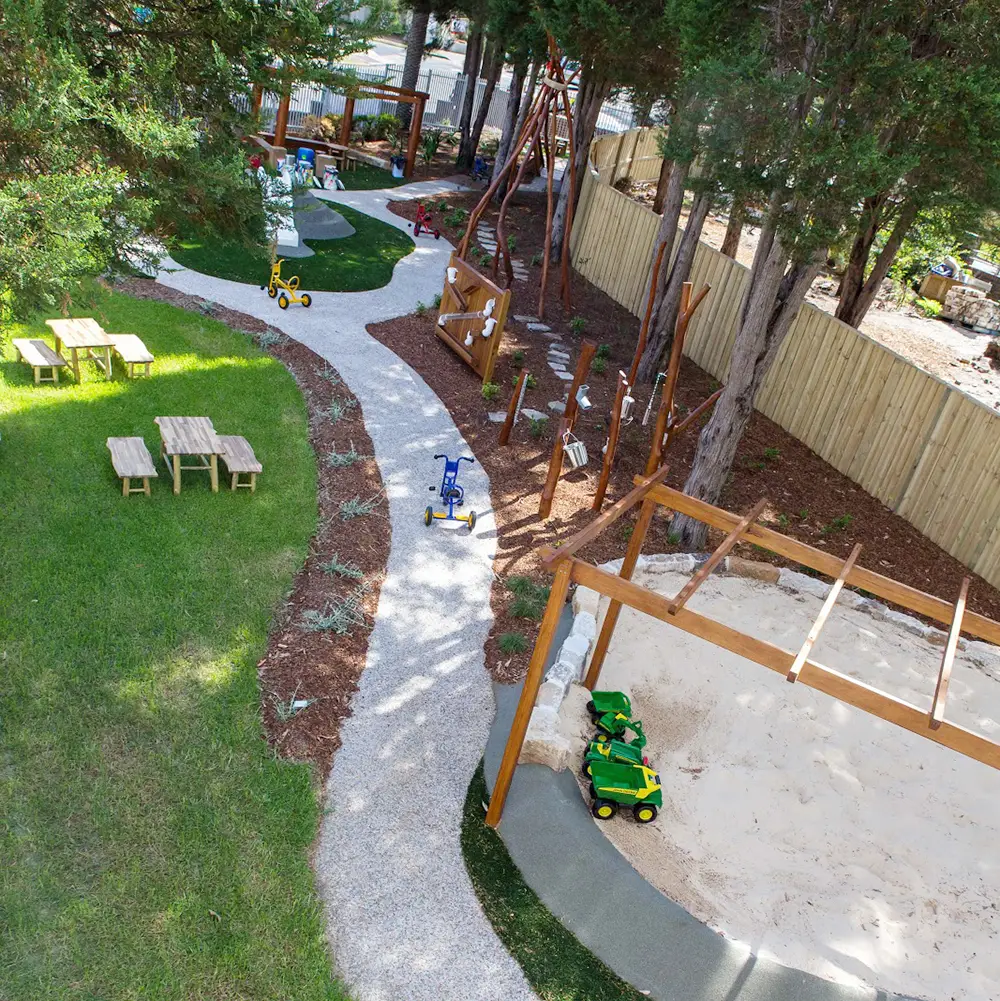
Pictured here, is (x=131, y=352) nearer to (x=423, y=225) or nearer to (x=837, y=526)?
(x=837, y=526)

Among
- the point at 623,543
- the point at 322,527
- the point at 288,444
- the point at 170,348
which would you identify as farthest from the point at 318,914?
the point at 170,348

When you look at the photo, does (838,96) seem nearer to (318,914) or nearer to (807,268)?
(807,268)

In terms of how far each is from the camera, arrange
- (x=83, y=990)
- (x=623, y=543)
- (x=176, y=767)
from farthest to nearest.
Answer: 1. (x=623, y=543)
2. (x=176, y=767)
3. (x=83, y=990)

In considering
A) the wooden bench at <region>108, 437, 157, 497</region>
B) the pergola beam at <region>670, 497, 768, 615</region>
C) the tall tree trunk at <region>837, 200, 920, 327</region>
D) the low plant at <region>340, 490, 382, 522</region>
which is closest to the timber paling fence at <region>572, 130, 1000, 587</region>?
the tall tree trunk at <region>837, 200, 920, 327</region>

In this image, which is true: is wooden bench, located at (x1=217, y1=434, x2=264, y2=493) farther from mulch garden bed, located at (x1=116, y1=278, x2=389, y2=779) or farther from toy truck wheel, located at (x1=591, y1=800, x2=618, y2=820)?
toy truck wheel, located at (x1=591, y1=800, x2=618, y2=820)

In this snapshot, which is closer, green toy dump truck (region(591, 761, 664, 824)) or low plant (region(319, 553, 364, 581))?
green toy dump truck (region(591, 761, 664, 824))

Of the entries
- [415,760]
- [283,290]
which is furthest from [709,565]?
[283,290]
